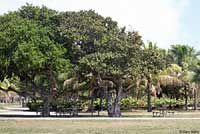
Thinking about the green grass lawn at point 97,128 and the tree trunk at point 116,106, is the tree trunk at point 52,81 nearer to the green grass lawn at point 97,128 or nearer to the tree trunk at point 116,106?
the tree trunk at point 116,106

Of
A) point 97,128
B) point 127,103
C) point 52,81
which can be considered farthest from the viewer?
point 127,103

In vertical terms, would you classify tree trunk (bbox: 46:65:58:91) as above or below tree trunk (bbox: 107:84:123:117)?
Answer: above

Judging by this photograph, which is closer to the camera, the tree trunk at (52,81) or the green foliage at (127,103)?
the tree trunk at (52,81)

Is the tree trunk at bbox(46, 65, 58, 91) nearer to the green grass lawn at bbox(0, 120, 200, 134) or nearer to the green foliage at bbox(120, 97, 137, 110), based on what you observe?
the green grass lawn at bbox(0, 120, 200, 134)

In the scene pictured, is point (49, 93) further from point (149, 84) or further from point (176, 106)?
point (176, 106)

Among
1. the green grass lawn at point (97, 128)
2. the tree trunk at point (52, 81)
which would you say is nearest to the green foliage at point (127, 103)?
the tree trunk at point (52, 81)

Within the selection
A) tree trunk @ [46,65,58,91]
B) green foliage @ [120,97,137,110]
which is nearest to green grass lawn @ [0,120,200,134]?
tree trunk @ [46,65,58,91]

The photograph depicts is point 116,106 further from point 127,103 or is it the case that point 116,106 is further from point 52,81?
point 127,103

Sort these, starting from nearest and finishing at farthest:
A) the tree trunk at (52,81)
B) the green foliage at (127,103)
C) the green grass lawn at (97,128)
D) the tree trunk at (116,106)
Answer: the green grass lawn at (97,128) < the tree trunk at (52,81) < the tree trunk at (116,106) < the green foliage at (127,103)

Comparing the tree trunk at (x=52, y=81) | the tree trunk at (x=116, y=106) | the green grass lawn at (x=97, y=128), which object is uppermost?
the tree trunk at (x=52, y=81)

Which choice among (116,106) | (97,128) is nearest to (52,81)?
(116,106)

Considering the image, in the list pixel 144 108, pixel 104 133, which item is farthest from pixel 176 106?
pixel 104 133

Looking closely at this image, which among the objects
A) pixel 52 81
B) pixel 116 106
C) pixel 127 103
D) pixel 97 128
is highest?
pixel 52 81

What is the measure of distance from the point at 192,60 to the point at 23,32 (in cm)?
4292
